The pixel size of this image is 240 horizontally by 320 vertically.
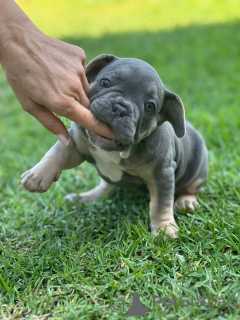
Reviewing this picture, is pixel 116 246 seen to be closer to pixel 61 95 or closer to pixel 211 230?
pixel 211 230

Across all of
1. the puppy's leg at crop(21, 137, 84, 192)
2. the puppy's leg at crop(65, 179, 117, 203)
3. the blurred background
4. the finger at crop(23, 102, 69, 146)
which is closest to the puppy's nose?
the finger at crop(23, 102, 69, 146)

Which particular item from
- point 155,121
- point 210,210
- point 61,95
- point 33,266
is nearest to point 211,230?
point 210,210

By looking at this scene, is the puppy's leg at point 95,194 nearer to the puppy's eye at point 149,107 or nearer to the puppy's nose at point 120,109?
the puppy's eye at point 149,107

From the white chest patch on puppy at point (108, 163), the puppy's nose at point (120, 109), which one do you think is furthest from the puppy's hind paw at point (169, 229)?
the puppy's nose at point (120, 109)

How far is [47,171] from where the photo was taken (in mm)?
3219

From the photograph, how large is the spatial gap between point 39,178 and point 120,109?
89 cm

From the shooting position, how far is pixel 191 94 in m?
7.11

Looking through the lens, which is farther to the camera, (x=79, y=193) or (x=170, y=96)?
(x=79, y=193)

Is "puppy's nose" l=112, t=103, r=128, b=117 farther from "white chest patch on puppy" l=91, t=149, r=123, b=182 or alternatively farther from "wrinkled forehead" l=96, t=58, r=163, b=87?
"white chest patch on puppy" l=91, t=149, r=123, b=182

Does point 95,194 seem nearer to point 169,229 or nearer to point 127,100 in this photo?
point 169,229

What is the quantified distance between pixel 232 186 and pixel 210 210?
0.57 m

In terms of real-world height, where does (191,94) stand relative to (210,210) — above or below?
below

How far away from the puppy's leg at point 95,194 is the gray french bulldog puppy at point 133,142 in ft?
1.73

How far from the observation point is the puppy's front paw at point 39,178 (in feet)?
10.5
